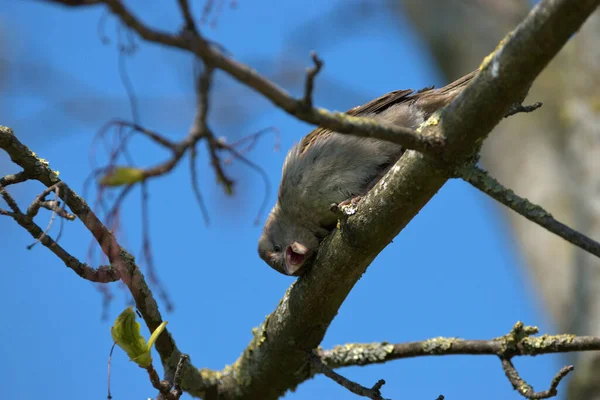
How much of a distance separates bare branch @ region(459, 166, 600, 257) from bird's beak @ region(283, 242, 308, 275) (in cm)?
182

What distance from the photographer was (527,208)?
2.30 m

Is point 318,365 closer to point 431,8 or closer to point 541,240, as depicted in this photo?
point 541,240

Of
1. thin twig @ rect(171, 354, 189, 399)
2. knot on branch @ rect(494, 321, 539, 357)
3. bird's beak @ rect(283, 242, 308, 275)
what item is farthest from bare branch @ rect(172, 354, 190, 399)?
knot on branch @ rect(494, 321, 539, 357)

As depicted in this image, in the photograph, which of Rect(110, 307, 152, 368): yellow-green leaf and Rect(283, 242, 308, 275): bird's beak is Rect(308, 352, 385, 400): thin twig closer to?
Rect(283, 242, 308, 275): bird's beak

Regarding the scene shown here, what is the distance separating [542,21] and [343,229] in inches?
56.6

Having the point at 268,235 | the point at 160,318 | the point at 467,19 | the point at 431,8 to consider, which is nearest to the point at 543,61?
the point at 160,318

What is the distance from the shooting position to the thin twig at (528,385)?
3025 millimetres

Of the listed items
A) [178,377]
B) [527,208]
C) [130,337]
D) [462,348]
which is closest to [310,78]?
[527,208]

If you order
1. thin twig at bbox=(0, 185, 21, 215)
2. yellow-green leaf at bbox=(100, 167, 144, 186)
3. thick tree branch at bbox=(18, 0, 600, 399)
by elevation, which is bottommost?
yellow-green leaf at bbox=(100, 167, 144, 186)

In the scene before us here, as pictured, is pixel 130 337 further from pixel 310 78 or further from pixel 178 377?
pixel 310 78

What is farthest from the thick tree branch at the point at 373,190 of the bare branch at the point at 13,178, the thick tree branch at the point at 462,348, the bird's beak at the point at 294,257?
the bird's beak at the point at 294,257

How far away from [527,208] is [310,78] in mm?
934

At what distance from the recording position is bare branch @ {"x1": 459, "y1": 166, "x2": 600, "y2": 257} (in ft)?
7.03

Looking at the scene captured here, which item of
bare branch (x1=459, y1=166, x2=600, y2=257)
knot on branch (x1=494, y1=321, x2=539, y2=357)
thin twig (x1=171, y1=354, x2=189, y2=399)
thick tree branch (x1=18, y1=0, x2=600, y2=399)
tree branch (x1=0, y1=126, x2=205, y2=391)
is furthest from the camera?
knot on branch (x1=494, y1=321, x2=539, y2=357)
